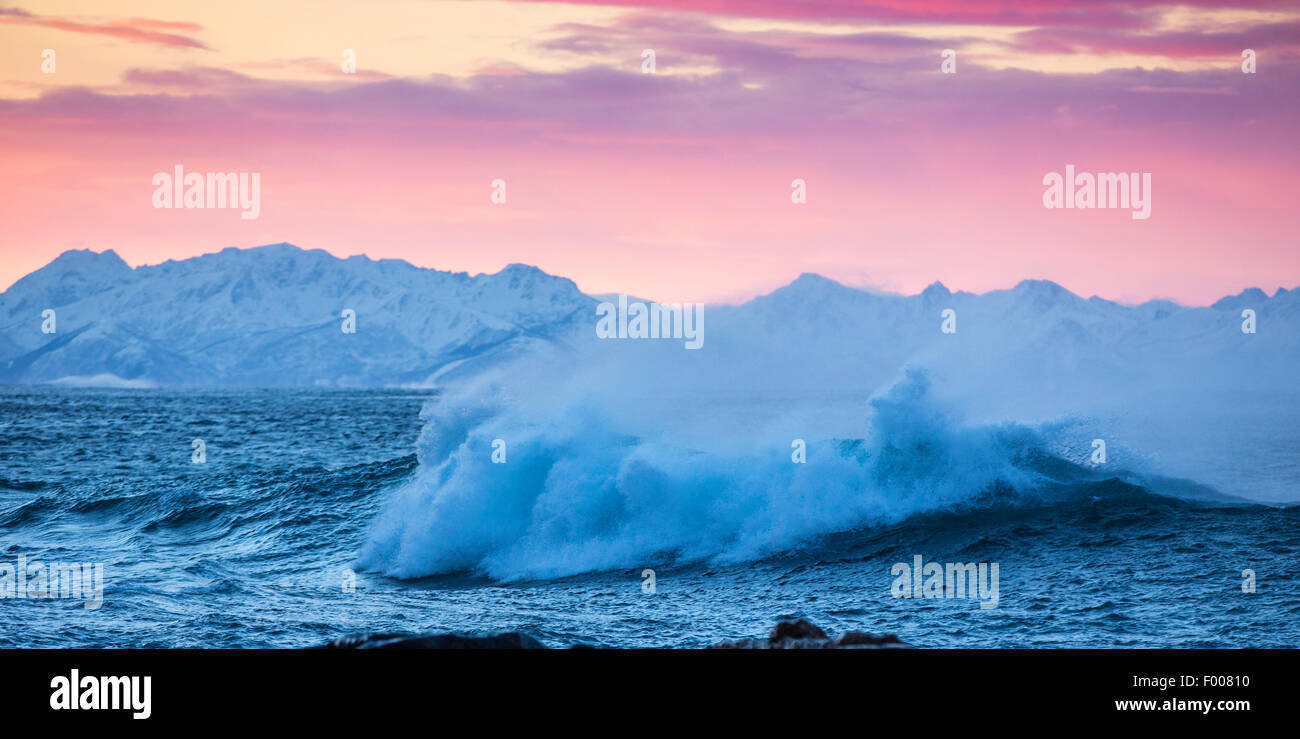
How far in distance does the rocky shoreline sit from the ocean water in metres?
3.37

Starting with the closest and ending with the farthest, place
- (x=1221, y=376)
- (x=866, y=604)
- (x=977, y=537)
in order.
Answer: (x=866, y=604)
(x=977, y=537)
(x=1221, y=376)

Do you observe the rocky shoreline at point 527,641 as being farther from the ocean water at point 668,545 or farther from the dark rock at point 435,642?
the ocean water at point 668,545

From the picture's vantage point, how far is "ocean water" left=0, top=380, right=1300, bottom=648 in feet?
42.0

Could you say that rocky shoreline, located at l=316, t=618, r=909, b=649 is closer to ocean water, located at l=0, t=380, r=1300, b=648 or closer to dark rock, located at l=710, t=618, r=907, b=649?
dark rock, located at l=710, t=618, r=907, b=649

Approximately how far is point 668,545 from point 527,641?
1044 centimetres

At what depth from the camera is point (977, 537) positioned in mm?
17797

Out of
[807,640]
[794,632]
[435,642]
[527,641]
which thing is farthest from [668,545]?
[435,642]

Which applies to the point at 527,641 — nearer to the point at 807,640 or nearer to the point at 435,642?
the point at 435,642

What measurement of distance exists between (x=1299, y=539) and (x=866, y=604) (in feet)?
25.3

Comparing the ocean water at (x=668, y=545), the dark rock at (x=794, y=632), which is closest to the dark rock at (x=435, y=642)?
the dark rock at (x=794, y=632)

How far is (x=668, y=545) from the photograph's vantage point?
1858 cm
